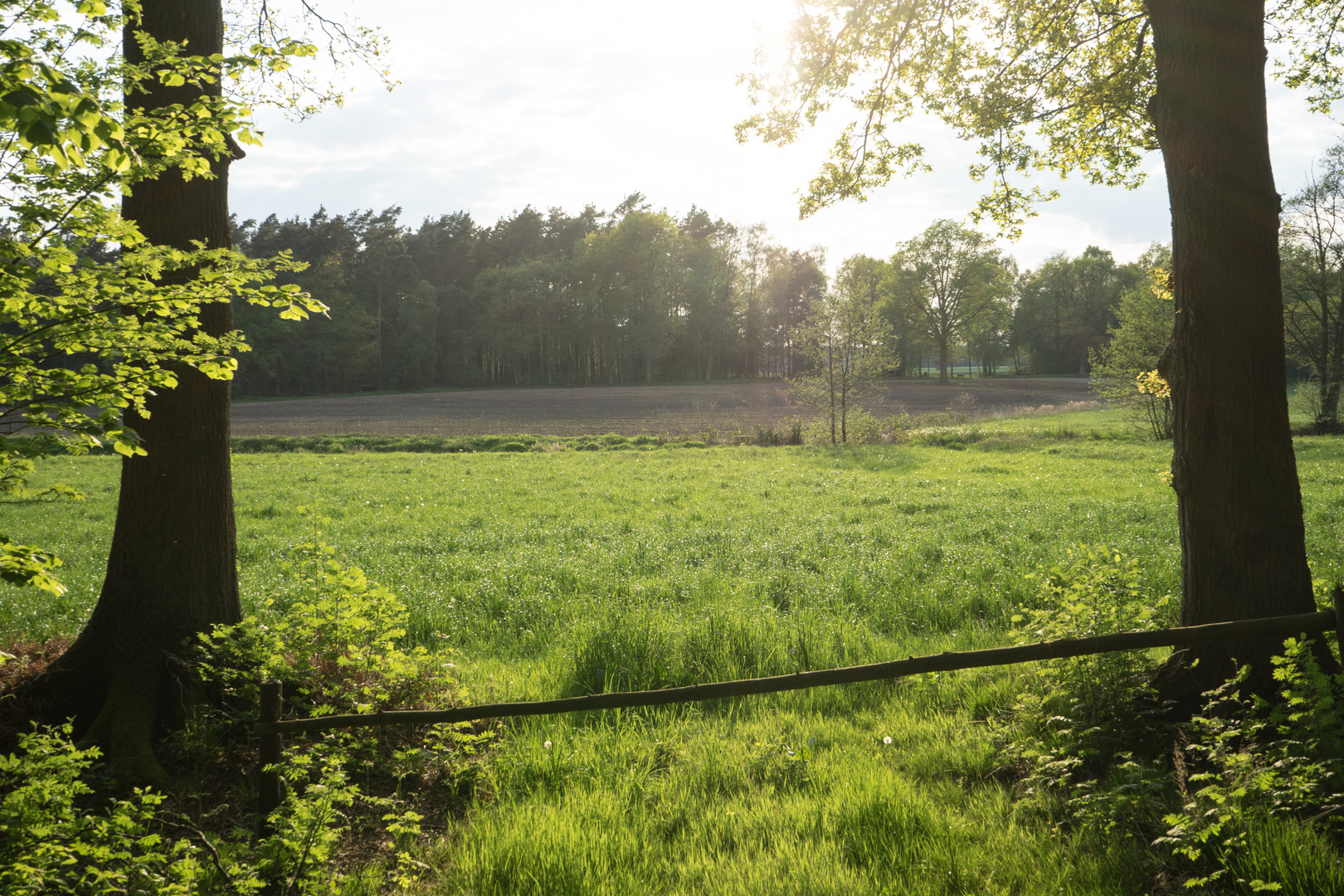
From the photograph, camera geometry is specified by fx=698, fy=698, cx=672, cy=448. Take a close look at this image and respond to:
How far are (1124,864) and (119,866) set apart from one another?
177 inches

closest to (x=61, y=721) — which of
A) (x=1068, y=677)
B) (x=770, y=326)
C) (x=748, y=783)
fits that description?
(x=748, y=783)

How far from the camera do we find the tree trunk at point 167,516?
4.50 metres

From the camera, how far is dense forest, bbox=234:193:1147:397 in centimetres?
7562

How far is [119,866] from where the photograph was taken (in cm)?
298

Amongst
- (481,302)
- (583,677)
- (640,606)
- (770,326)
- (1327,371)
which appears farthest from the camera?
(770,326)

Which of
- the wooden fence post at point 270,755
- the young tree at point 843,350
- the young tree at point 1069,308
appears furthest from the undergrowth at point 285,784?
the young tree at point 1069,308

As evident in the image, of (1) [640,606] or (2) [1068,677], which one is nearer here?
(2) [1068,677]

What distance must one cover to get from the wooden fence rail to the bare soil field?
2718 cm

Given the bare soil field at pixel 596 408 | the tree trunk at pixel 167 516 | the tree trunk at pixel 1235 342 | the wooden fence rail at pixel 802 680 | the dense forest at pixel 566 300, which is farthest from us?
the dense forest at pixel 566 300

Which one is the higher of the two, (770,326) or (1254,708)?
(770,326)

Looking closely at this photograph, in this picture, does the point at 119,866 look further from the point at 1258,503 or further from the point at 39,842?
the point at 1258,503

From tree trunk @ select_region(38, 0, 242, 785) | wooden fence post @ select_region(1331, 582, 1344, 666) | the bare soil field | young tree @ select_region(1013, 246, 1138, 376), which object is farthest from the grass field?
young tree @ select_region(1013, 246, 1138, 376)

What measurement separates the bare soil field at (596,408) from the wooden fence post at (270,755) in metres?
28.7

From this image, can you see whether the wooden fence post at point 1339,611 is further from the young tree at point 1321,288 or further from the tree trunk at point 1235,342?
the young tree at point 1321,288
